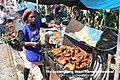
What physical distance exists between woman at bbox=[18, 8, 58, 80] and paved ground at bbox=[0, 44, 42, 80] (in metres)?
1.17

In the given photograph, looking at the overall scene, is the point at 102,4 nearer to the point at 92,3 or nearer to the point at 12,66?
the point at 92,3

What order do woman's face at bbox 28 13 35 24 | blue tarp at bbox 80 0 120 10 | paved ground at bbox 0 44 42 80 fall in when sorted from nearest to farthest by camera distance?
woman's face at bbox 28 13 35 24 → paved ground at bbox 0 44 42 80 → blue tarp at bbox 80 0 120 10

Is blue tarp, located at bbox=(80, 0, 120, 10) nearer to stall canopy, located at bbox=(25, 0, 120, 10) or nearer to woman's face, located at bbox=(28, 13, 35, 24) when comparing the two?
stall canopy, located at bbox=(25, 0, 120, 10)

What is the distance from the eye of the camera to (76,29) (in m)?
6.32

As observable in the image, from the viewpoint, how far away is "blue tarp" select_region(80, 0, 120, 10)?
767 centimetres

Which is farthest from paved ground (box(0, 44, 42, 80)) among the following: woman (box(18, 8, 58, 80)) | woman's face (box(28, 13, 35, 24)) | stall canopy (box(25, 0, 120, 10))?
stall canopy (box(25, 0, 120, 10))

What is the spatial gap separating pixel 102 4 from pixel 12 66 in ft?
11.0

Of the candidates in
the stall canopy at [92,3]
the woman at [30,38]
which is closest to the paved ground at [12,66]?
the woman at [30,38]

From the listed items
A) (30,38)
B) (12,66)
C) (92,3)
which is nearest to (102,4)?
(92,3)

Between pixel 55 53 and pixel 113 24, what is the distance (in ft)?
18.2

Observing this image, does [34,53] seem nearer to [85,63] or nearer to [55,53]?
[55,53]

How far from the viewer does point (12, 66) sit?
793 cm

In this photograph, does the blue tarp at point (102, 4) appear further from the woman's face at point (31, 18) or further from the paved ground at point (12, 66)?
the woman's face at point (31, 18)

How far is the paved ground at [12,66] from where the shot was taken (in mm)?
6898
